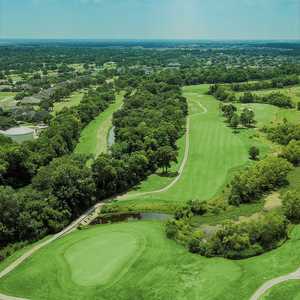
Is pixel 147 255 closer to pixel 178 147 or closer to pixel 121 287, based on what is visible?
pixel 121 287

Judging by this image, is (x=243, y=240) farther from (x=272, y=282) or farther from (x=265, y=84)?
(x=265, y=84)

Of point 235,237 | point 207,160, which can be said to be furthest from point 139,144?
point 235,237

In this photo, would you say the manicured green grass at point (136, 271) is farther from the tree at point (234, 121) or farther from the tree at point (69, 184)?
the tree at point (234, 121)

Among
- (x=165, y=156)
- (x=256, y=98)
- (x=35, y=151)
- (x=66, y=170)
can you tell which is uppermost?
(x=256, y=98)

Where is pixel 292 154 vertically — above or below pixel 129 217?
above

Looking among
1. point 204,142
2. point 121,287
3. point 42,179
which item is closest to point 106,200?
point 42,179

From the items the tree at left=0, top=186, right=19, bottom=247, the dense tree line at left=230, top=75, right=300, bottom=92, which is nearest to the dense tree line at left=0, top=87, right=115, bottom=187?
the tree at left=0, top=186, right=19, bottom=247
